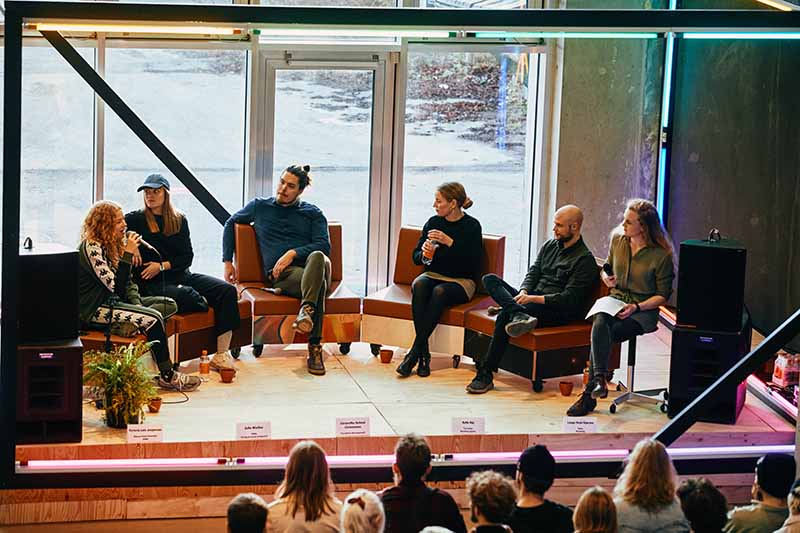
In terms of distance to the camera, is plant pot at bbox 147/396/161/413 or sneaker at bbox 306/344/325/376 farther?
sneaker at bbox 306/344/325/376

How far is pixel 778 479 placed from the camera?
4.50 metres

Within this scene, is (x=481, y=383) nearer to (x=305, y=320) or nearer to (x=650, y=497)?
(x=305, y=320)

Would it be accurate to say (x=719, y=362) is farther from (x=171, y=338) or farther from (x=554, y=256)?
(x=171, y=338)

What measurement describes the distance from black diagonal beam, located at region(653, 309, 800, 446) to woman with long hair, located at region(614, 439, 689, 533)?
70.1 inches

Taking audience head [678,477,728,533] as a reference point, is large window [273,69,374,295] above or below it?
above

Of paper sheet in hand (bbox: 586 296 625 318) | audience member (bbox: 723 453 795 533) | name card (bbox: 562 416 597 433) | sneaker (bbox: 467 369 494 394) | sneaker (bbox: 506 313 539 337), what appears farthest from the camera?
sneaker (bbox: 467 369 494 394)

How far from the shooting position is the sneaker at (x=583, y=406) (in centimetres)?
675

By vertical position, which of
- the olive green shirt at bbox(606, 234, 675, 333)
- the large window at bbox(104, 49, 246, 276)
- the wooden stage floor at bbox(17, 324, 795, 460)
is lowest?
the wooden stage floor at bbox(17, 324, 795, 460)

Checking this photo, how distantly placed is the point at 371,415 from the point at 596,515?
9.10ft

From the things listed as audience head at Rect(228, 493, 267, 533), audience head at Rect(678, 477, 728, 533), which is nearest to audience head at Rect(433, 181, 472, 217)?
audience head at Rect(678, 477, 728, 533)

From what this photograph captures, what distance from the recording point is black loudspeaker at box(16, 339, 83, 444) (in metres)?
5.84

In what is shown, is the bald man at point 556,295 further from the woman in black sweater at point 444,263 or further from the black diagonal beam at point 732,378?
A: the black diagonal beam at point 732,378

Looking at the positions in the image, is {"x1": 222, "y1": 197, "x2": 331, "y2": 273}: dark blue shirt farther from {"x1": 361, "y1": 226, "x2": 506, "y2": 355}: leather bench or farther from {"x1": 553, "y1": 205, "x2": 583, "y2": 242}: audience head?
{"x1": 553, "y1": 205, "x2": 583, "y2": 242}: audience head

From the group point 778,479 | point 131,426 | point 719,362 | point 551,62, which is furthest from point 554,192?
point 778,479
